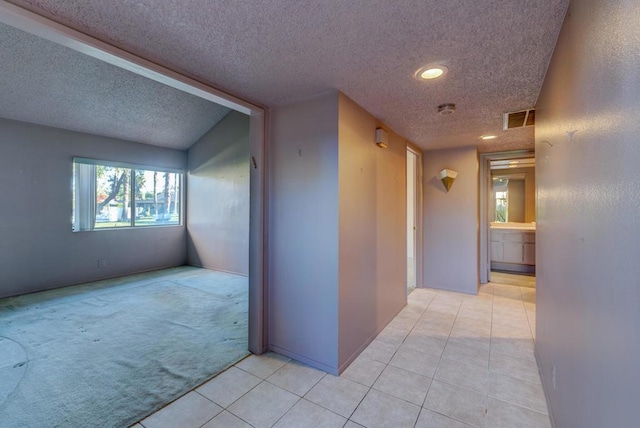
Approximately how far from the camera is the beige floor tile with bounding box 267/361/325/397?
2033mm

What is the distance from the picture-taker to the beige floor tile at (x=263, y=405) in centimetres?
173

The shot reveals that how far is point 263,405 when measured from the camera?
6.06ft

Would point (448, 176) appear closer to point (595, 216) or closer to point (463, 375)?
point (463, 375)

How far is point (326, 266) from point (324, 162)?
33.5 inches

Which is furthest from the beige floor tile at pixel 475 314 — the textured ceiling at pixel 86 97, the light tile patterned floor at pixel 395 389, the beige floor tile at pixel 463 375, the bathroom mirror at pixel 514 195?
the textured ceiling at pixel 86 97

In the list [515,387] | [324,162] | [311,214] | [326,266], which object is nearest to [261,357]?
[326,266]

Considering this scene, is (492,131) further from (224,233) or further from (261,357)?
(224,233)

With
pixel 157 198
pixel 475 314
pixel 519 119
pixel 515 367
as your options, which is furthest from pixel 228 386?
pixel 157 198

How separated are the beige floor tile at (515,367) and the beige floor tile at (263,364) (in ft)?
5.76

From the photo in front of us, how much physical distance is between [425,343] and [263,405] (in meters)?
1.64

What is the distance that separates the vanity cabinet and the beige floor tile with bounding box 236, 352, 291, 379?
510 centimetres

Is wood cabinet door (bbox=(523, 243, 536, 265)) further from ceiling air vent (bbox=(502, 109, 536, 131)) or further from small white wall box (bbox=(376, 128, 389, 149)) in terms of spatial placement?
small white wall box (bbox=(376, 128, 389, 149))

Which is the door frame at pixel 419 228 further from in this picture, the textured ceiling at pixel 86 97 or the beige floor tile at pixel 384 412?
the textured ceiling at pixel 86 97

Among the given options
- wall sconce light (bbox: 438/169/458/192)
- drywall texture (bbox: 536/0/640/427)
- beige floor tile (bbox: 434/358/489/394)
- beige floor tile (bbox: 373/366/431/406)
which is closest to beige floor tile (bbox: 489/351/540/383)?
beige floor tile (bbox: 434/358/489/394)
